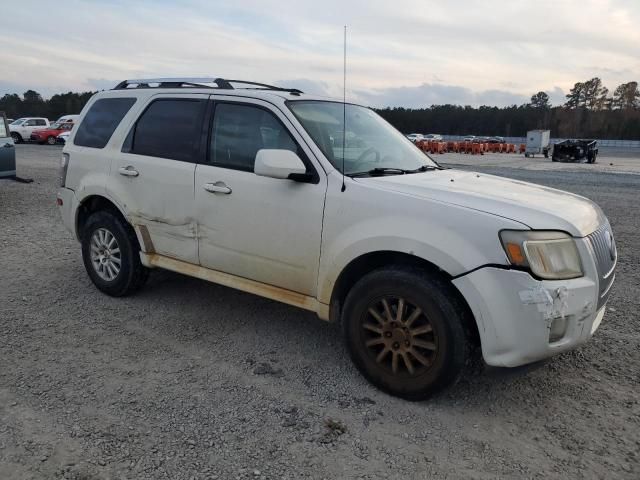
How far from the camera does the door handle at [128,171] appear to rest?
4526mm

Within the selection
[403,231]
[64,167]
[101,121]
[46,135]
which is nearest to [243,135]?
[403,231]

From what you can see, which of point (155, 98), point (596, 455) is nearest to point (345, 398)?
point (596, 455)

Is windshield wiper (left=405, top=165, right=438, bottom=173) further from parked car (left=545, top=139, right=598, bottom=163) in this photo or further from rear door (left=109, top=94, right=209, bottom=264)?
parked car (left=545, top=139, right=598, bottom=163)

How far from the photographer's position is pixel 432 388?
124 inches

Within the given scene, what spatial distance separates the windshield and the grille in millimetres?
1415

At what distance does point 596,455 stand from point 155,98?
4.21 m

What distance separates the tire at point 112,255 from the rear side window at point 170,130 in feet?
2.38

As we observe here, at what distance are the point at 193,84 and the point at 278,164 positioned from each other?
5.48 feet

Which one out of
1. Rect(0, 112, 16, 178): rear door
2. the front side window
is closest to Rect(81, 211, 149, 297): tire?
the front side window

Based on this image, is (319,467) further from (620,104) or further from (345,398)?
(620,104)

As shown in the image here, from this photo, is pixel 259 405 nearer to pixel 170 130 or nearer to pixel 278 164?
pixel 278 164

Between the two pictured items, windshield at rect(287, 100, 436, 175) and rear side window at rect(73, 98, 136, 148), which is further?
rear side window at rect(73, 98, 136, 148)

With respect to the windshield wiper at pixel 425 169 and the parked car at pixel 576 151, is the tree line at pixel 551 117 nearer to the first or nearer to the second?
the parked car at pixel 576 151

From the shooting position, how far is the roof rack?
14.4 feet
